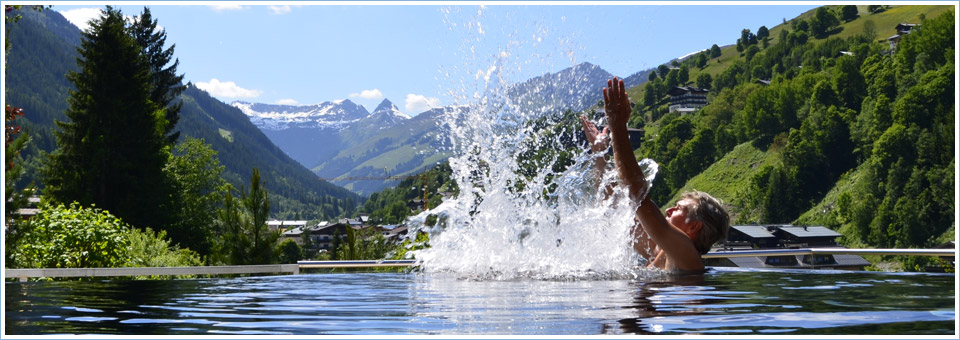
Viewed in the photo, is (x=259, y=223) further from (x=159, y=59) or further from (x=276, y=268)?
(x=159, y=59)

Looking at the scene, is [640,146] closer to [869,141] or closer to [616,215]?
[869,141]

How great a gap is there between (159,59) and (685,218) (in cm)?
4367

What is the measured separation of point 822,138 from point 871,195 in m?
17.7

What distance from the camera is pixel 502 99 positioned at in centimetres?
884

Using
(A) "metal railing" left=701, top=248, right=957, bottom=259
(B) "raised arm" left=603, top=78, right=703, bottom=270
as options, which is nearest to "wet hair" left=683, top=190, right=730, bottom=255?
(B) "raised arm" left=603, top=78, right=703, bottom=270

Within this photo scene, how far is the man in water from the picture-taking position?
15.5ft

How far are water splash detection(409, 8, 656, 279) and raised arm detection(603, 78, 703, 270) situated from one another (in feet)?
1.54

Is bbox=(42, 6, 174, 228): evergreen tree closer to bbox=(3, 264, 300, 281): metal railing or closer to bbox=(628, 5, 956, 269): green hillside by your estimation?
bbox=(3, 264, 300, 281): metal railing

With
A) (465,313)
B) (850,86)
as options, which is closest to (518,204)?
(465,313)

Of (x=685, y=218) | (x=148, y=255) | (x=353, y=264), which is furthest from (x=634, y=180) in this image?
(x=148, y=255)

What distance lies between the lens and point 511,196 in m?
7.68

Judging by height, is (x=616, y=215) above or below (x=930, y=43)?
below

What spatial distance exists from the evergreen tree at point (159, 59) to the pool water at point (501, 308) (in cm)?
3845

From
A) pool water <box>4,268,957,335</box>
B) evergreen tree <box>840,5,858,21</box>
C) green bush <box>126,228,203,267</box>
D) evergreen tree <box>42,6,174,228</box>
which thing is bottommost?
green bush <box>126,228,203,267</box>
